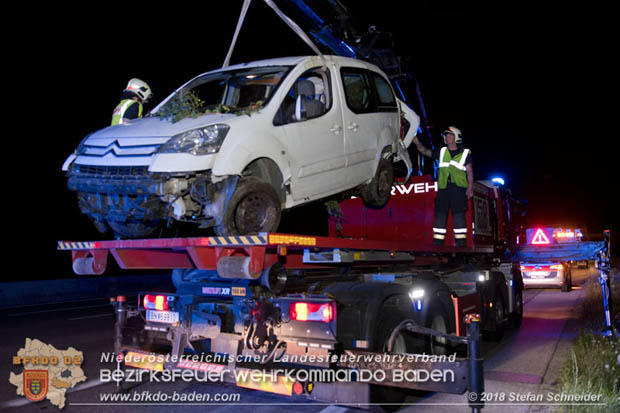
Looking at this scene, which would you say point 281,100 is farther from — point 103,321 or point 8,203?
point 8,203

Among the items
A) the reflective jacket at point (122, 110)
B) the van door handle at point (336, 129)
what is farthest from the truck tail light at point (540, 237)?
the reflective jacket at point (122, 110)

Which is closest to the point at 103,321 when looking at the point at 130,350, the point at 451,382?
the point at 130,350

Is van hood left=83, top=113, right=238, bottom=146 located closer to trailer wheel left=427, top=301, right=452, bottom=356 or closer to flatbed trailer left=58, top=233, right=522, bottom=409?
flatbed trailer left=58, top=233, right=522, bottom=409

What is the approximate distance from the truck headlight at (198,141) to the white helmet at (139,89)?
5.84 feet

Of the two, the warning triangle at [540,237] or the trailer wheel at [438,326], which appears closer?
the trailer wheel at [438,326]

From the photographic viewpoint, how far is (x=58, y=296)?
17.4 metres

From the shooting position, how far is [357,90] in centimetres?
686

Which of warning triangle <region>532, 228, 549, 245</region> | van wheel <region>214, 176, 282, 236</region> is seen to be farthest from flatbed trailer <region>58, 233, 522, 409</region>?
warning triangle <region>532, 228, 549, 245</region>

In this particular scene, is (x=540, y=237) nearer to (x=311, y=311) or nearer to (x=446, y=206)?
(x=446, y=206)

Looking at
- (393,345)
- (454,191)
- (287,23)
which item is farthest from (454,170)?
(393,345)

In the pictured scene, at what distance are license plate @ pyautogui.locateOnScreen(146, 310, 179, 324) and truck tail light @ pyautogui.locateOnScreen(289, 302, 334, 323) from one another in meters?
1.29

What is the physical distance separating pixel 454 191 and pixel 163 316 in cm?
442

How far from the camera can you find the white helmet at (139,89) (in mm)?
6184

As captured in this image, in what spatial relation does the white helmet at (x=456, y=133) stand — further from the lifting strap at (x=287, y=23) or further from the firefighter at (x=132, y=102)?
the firefighter at (x=132, y=102)
